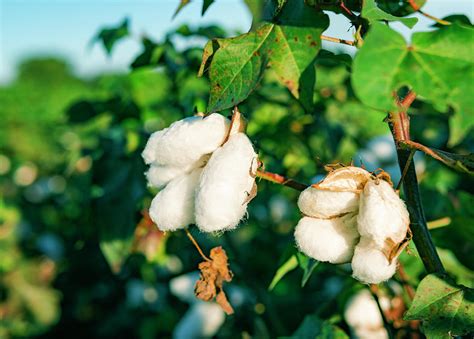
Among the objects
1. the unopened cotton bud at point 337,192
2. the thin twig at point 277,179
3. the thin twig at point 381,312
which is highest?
the unopened cotton bud at point 337,192

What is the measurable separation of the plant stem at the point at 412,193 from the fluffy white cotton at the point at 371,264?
0.29ft

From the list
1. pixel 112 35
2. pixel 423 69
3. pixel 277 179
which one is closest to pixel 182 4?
pixel 277 179

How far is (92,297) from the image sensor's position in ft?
12.1

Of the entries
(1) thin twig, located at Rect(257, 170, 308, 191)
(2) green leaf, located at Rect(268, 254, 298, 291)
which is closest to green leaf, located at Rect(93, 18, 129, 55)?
(2) green leaf, located at Rect(268, 254, 298, 291)

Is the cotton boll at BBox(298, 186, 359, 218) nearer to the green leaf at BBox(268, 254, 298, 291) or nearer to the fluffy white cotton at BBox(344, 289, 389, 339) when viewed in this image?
the green leaf at BBox(268, 254, 298, 291)

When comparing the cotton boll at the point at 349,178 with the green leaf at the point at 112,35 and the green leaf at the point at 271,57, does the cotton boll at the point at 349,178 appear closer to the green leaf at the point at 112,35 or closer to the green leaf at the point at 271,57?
the green leaf at the point at 271,57

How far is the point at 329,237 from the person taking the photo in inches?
37.0

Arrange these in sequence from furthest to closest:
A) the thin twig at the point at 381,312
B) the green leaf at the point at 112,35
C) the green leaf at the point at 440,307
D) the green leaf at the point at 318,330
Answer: the green leaf at the point at 112,35 → the green leaf at the point at 318,330 → the thin twig at the point at 381,312 → the green leaf at the point at 440,307

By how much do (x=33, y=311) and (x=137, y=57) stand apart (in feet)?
10.5

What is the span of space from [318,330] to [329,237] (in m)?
0.54

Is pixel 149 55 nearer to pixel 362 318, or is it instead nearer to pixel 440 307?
pixel 362 318

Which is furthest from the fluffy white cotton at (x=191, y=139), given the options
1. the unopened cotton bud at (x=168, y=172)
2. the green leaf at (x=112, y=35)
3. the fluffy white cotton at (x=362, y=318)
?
the green leaf at (x=112, y=35)

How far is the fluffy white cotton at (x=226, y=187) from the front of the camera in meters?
0.92

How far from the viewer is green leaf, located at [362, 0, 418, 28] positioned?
857mm
